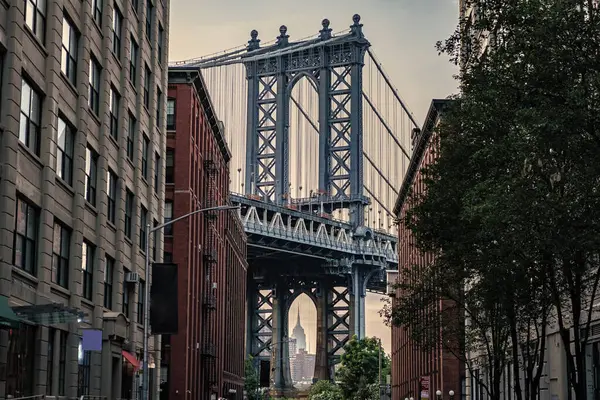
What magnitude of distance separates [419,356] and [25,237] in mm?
69861

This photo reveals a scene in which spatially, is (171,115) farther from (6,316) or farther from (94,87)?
(6,316)

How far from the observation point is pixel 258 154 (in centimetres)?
19238

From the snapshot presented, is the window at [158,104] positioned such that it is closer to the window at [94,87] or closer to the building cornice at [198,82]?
the building cornice at [198,82]

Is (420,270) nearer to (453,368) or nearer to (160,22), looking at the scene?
(160,22)

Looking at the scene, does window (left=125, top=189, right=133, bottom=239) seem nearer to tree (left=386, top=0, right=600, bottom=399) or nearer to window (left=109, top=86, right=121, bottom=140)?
window (left=109, top=86, right=121, bottom=140)

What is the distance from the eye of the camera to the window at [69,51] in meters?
35.8

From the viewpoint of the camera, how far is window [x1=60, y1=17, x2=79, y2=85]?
35.8 metres

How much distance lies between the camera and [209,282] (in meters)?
82.9

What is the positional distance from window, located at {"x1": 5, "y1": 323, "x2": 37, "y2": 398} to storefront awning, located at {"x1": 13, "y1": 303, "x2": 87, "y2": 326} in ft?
1.44

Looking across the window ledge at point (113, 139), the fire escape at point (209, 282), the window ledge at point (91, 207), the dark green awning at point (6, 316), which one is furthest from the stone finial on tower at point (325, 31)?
the dark green awning at point (6, 316)

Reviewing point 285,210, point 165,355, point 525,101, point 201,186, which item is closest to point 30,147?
point 525,101

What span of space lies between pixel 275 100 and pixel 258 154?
11.2 m

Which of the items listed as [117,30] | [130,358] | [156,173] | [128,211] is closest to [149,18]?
[156,173]

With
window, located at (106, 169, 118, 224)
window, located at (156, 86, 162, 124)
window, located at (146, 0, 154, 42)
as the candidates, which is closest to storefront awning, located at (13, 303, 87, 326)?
window, located at (106, 169, 118, 224)
